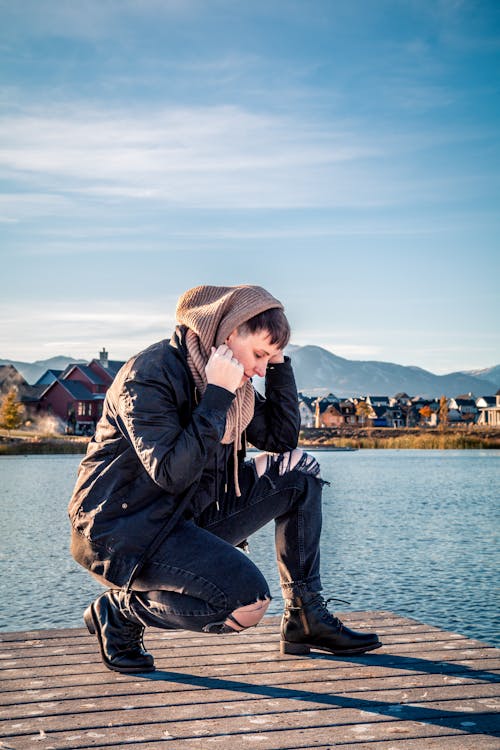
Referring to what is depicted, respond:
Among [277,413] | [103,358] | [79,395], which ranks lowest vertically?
[277,413]

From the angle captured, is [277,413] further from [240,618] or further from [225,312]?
[240,618]

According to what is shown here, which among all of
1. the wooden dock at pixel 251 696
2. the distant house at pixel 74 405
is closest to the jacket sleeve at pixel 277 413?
the wooden dock at pixel 251 696

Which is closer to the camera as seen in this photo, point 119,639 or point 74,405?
point 119,639

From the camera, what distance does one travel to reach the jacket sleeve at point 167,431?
303 cm

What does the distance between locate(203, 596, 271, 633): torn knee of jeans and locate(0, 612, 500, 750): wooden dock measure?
232mm

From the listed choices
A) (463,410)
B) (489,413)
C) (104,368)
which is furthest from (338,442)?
(463,410)

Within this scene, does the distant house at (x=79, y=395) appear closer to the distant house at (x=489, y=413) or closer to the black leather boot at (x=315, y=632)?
the black leather boot at (x=315, y=632)

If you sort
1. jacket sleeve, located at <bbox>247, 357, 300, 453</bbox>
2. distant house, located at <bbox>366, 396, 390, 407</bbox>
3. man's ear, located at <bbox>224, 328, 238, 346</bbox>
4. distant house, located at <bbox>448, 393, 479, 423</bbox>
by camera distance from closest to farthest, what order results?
man's ear, located at <bbox>224, 328, 238, 346</bbox> < jacket sleeve, located at <bbox>247, 357, 300, 453</bbox> < distant house, located at <bbox>366, 396, 390, 407</bbox> < distant house, located at <bbox>448, 393, 479, 423</bbox>

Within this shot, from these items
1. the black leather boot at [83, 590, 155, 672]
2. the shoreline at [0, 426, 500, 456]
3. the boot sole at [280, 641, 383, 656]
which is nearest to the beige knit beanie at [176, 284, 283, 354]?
the black leather boot at [83, 590, 155, 672]

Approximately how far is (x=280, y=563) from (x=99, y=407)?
58.9 metres

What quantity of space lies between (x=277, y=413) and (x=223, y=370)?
0.82 m

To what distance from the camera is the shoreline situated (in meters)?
49.3

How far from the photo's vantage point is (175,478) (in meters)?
3.04

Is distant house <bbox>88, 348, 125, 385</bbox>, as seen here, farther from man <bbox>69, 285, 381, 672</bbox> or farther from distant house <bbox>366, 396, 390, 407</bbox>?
distant house <bbox>366, 396, 390, 407</bbox>
